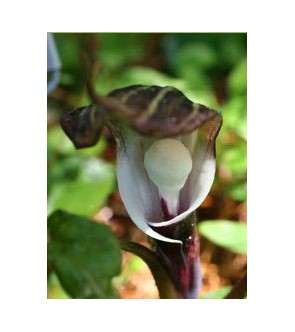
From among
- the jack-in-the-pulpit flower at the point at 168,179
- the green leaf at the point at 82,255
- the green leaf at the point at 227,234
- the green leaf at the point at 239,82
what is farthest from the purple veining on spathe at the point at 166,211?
the green leaf at the point at 239,82

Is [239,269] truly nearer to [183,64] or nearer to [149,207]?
[149,207]

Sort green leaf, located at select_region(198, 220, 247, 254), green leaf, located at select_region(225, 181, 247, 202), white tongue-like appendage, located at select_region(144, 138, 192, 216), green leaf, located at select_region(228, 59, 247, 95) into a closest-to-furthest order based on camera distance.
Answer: white tongue-like appendage, located at select_region(144, 138, 192, 216), green leaf, located at select_region(198, 220, 247, 254), green leaf, located at select_region(225, 181, 247, 202), green leaf, located at select_region(228, 59, 247, 95)

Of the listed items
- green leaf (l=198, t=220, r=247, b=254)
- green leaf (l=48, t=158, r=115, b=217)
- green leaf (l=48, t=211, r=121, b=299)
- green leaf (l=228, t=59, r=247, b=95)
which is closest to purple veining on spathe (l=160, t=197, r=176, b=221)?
green leaf (l=48, t=211, r=121, b=299)

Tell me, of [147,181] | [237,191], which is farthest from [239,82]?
[147,181]

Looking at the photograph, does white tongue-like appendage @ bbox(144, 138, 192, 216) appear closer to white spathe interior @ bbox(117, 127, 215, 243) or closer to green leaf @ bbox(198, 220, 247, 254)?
white spathe interior @ bbox(117, 127, 215, 243)

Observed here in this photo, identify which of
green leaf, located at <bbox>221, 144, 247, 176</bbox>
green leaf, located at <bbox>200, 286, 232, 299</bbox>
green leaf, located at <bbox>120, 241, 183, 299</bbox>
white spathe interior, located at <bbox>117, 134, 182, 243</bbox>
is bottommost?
green leaf, located at <bbox>200, 286, 232, 299</bbox>

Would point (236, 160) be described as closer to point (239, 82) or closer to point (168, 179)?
point (239, 82)
